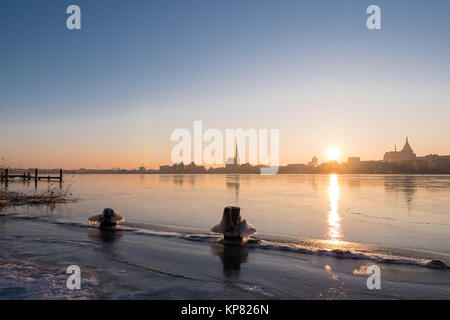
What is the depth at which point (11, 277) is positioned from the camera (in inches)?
307

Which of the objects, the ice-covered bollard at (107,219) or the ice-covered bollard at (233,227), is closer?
the ice-covered bollard at (233,227)

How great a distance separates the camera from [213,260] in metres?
9.70

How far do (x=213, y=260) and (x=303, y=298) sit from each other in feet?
12.2

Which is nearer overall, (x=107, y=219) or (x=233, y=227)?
(x=233, y=227)

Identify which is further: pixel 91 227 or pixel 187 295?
pixel 91 227

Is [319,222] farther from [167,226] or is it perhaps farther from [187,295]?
[187,295]

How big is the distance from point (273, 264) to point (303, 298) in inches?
108

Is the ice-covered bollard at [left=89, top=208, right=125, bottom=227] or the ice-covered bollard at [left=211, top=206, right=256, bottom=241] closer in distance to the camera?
the ice-covered bollard at [left=211, top=206, right=256, bottom=241]

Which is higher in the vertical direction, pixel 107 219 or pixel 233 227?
pixel 233 227

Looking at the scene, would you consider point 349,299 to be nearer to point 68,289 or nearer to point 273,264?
point 273,264

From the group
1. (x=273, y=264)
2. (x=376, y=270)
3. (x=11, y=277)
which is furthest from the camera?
(x=273, y=264)
